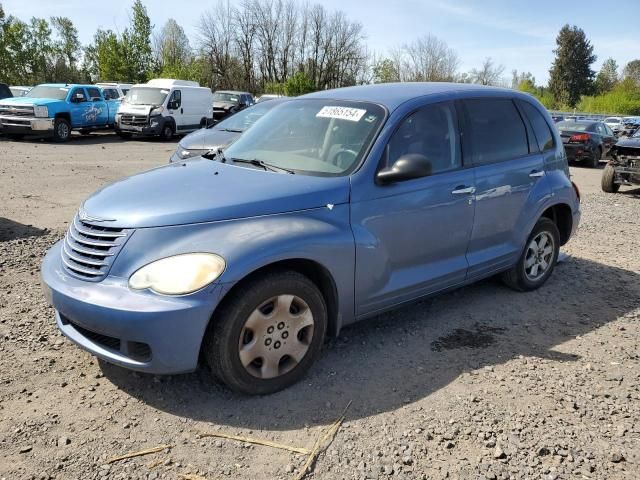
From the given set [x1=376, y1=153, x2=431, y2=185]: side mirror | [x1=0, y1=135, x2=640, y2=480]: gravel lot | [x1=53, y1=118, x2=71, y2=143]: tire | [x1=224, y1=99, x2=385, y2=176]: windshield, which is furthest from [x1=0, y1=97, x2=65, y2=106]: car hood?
[x1=376, y1=153, x2=431, y2=185]: side mirror

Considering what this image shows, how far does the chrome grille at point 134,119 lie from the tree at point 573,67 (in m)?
66.2

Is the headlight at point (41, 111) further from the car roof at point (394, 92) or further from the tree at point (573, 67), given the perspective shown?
the tree at point (573, 67)

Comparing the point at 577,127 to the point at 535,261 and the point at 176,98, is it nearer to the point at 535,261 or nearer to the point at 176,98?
the point at 176,98

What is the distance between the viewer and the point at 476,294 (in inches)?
201

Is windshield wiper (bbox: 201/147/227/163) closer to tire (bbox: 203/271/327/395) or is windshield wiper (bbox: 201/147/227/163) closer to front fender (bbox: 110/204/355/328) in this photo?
front fender (bbox: 110/204/355/328)

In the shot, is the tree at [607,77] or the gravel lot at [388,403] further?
the tree at [607,77]

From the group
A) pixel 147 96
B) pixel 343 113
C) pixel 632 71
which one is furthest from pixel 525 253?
pixel 632 71

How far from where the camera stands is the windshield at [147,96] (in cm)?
2019

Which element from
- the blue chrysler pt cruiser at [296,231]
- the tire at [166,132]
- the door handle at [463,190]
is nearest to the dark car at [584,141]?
the tire at [166,132]

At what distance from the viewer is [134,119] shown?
19.9m

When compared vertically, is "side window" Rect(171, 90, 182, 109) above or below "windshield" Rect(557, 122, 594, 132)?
above

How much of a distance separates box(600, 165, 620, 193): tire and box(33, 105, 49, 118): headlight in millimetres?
16832

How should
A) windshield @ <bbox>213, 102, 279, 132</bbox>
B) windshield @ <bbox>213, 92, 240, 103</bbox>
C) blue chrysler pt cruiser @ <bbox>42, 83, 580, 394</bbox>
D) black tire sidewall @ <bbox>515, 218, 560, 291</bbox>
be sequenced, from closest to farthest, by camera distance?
blue chrysler pt cruiser @ <bbox>42, 83, 580, 394</bbox>
black tire sidewall @ <bbox>515, 218, 560, 291</bbox>
windshield @ <bbox>213, 102, 279, 132</bbox>
windshield @ <bbox>213, 92, 240, 103</bbox>

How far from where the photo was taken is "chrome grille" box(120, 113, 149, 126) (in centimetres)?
1977
